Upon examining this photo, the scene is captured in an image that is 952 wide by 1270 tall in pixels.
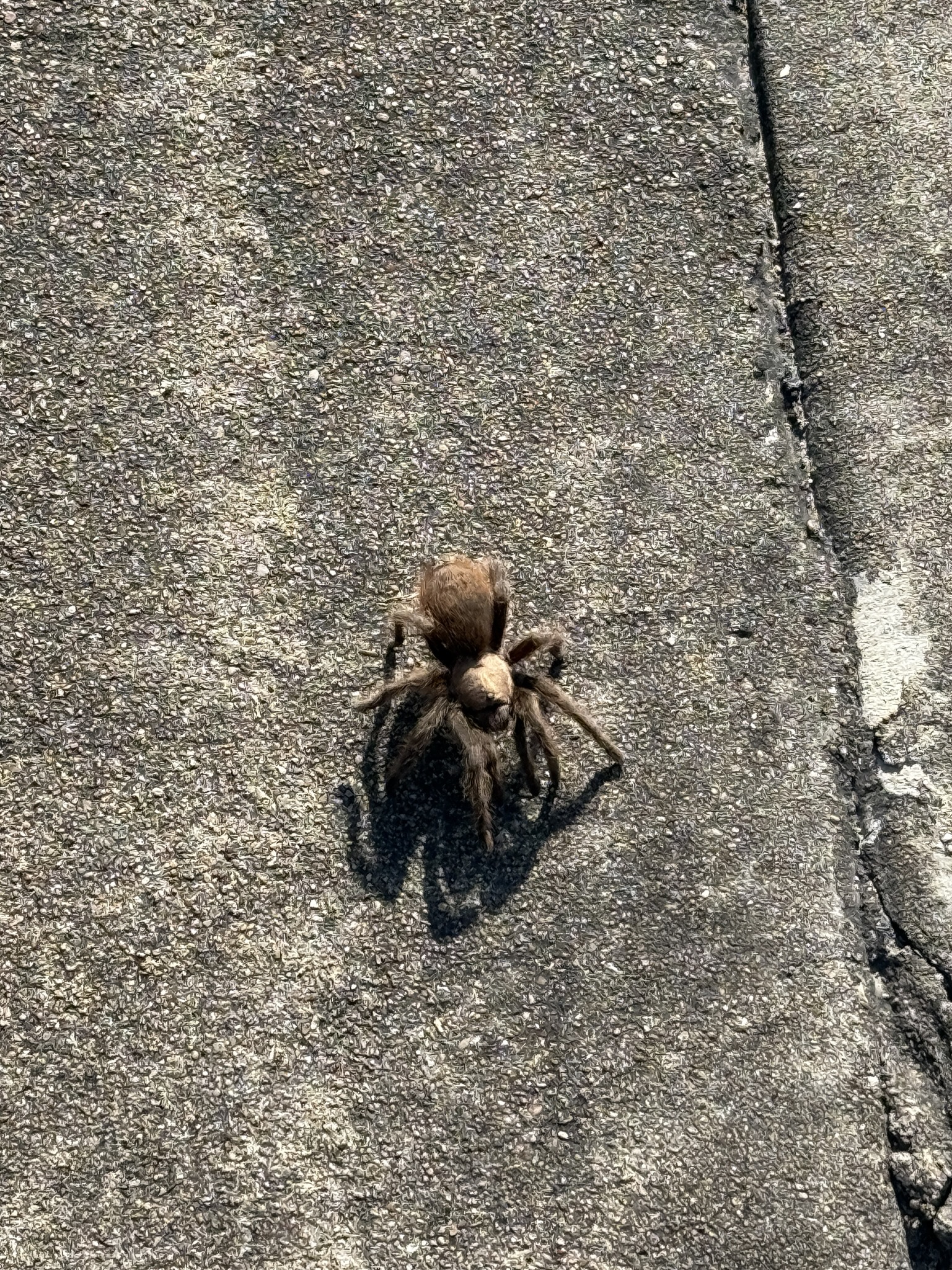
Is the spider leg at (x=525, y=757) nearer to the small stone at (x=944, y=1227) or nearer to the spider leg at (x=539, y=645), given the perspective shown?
the spider leg at (x=539, y=645)

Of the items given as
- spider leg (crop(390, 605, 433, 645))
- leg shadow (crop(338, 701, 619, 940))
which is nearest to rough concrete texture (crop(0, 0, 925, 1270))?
leg shadow (crop(338, 701, 619, 940))

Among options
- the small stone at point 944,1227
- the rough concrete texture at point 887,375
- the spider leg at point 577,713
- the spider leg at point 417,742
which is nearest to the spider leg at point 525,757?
the spider leg at point 577,713

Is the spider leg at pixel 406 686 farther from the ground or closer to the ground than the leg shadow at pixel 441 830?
farther from the ground

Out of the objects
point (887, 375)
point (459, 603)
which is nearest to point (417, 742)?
point (459, 603)

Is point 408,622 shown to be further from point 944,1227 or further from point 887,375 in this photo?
point 944,1227

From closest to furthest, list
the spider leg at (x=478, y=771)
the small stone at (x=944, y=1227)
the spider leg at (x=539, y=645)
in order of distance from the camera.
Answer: the small stone at (x=944, y=1227)
the spider leg at (x=478, y=771)
the spider leg at (x=539, y=645)
